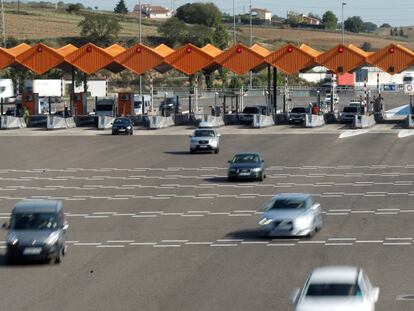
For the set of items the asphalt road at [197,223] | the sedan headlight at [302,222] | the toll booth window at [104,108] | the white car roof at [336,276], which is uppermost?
the toll booth window at [104,108]

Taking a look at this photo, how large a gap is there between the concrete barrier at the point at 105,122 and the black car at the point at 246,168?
108 feet

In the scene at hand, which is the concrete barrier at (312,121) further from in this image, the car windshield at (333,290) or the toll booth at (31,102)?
the car windshield at (333,290)

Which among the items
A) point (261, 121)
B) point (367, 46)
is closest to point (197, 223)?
point (261, 121)

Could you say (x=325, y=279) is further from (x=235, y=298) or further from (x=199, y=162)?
(x=199, y=162)

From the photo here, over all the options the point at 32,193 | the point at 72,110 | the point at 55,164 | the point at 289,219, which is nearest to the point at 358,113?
the point at 72,110

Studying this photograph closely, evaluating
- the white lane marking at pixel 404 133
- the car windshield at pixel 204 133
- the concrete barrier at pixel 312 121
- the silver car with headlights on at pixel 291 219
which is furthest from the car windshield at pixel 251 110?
the silver car with headlights on at pixel 291 219

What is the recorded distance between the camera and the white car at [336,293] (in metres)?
21.0

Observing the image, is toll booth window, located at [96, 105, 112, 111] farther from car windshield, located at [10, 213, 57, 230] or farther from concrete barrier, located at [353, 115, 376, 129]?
car windshield, located at [10, 213, 57, 230]

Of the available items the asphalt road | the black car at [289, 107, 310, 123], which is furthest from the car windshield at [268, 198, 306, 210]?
the black car at [289, 107, 310, 123]

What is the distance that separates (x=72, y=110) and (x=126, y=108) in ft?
17.2

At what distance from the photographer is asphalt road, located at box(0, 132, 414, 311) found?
2702cm

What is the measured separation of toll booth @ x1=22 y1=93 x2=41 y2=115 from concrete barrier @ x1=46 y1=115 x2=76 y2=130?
9.43 meters

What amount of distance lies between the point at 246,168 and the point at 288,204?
14.2 meters

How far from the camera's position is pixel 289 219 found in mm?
34938
